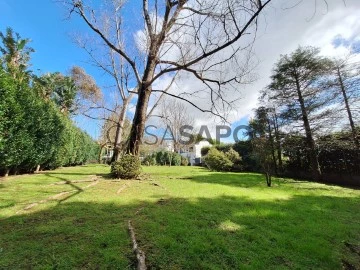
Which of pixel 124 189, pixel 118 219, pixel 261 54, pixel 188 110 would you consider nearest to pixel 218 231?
pixel 118 219

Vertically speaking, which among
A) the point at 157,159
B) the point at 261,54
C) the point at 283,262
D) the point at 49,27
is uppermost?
the point at 49,27

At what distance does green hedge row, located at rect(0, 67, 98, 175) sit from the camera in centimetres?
700

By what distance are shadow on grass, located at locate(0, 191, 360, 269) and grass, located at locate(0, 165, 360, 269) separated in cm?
1

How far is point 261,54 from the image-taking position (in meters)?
7.68

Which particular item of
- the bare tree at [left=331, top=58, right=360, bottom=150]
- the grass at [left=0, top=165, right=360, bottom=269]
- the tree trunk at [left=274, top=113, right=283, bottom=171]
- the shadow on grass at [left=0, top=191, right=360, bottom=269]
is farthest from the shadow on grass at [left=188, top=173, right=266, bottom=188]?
the bare tree at [left=331, top=58, right=360, bottom=150]

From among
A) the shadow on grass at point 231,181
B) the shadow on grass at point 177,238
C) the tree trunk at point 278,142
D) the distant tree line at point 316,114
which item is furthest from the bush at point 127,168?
the tree trunk at point 278,142

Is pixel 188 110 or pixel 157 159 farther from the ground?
pixel 188 110

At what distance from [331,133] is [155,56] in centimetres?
1286

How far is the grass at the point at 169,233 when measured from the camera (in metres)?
2.74

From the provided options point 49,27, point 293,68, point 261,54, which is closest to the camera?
point 261,54

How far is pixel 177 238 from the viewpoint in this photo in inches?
132

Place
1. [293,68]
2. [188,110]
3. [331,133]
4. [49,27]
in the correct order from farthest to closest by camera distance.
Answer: [188,110], [293,68], [331,133], [49,27]

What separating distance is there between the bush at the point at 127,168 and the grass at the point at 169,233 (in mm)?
2547

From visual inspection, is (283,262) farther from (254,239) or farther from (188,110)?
(188,110)
